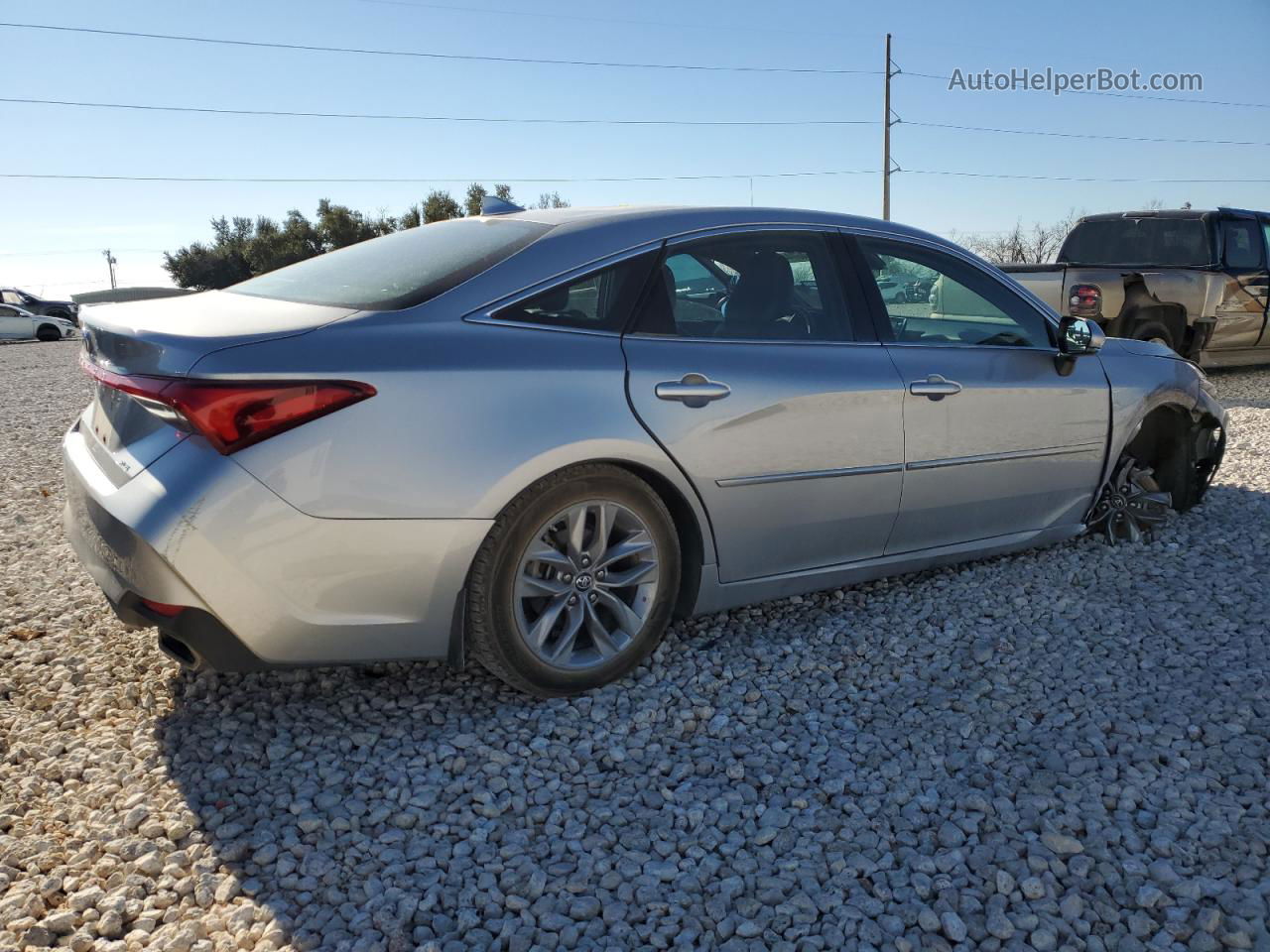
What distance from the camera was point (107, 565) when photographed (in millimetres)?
3031

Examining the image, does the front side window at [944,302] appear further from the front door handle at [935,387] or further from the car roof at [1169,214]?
the car roof at [1169,214]

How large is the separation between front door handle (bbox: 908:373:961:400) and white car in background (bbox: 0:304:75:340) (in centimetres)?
3151

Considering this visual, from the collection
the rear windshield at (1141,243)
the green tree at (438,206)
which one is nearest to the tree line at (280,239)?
the green tree at (438,206)

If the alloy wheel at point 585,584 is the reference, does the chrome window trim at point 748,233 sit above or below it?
above

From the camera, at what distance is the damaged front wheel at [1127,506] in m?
5.09

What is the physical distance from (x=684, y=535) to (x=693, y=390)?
20.2 inches

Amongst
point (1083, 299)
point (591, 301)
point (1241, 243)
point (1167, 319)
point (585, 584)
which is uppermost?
point (1241, 243)

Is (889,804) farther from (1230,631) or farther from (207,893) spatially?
(1230,631)

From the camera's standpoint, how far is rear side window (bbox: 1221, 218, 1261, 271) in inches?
423

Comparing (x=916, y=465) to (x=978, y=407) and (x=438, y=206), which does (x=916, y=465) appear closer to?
(x=978, y=407)

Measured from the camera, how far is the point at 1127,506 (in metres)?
5.14

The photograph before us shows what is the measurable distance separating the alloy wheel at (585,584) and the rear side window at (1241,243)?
9.58 meters

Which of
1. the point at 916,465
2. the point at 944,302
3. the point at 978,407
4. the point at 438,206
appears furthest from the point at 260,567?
the point at 438,206

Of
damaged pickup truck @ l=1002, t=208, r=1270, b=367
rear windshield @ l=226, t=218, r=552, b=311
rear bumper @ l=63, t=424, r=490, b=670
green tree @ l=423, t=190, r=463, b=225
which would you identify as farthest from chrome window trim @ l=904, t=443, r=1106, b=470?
green tree @ l=423, t=190, r=463, b=225
